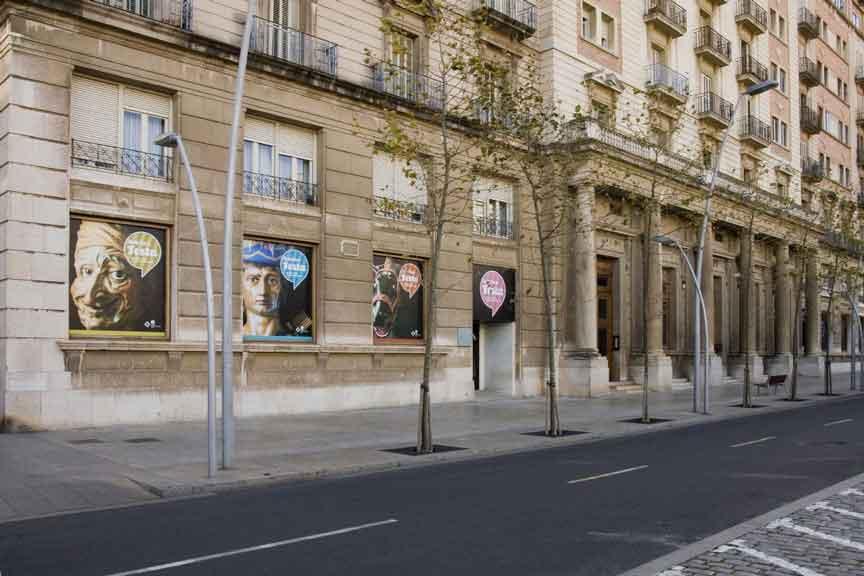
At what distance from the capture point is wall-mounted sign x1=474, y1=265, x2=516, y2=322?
3017 centimetres

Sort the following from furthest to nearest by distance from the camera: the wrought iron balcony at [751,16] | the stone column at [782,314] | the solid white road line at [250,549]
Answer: the stone column at [782,314] < the wrought iron balcony at [751,16] < the solid white road line at [250,549]

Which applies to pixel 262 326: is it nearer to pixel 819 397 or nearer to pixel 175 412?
pixel 175 412

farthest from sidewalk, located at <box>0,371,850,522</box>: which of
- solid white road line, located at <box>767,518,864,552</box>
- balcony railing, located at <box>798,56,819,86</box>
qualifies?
balcony railing, located at <box>798,56,819,86</box>

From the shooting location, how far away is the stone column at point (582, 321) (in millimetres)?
31641

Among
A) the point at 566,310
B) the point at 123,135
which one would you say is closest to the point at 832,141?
the point at 566,310

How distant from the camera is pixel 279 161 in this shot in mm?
23891

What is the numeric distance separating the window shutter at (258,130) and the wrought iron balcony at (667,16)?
20759 mm

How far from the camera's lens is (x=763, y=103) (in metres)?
47.0

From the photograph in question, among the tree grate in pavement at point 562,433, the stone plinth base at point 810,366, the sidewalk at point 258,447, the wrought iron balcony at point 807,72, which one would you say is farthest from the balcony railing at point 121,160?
the wrought iron balcony at point 807,72

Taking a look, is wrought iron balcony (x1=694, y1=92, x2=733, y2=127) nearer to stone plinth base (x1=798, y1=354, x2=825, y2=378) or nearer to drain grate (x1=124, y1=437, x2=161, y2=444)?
stone plinth base (x1=798, y1=354, x2=825, y2=378)

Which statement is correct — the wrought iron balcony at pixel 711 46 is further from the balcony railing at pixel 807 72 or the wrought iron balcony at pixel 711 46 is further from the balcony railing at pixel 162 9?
the balcony railing at pixel 162 9

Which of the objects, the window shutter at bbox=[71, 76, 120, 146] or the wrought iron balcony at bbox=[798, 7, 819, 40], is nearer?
the window shutter at bbox=[71, 76, 120, 146]

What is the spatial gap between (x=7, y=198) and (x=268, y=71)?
7766 mm

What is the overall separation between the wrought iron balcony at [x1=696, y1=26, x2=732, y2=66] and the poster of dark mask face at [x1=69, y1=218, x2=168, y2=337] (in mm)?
29527
